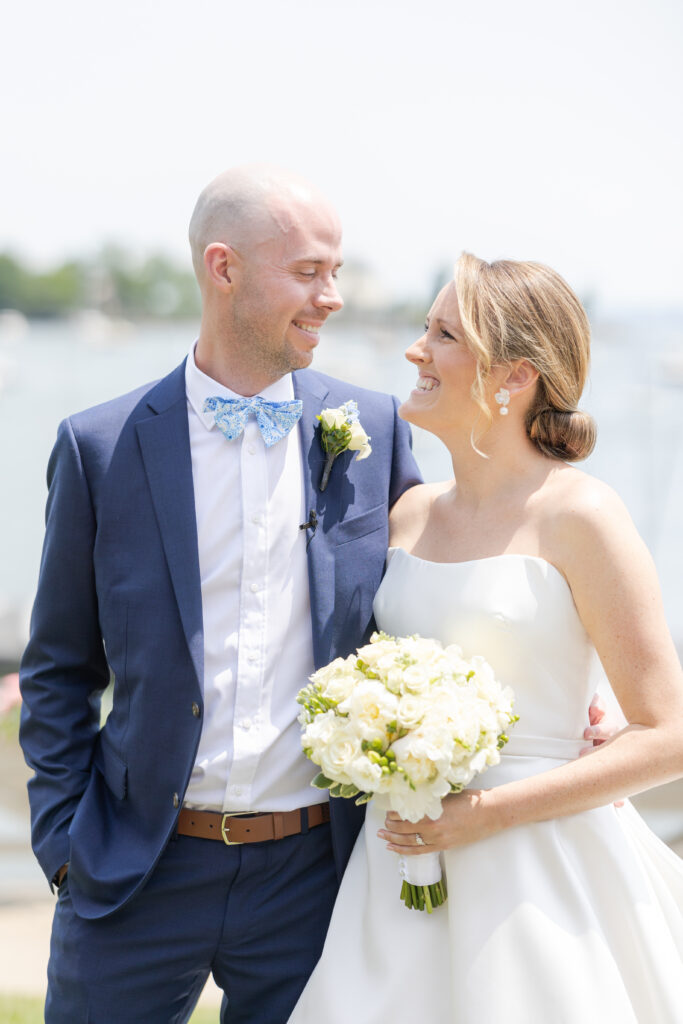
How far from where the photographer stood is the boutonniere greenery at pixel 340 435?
9.71 feet

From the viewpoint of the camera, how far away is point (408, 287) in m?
16.8

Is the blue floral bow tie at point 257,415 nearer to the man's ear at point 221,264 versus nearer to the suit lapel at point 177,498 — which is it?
the suit lapel at point 177,498

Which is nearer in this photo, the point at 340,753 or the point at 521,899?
the point at 340,753

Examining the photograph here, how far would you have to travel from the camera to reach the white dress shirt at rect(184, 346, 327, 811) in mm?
2811

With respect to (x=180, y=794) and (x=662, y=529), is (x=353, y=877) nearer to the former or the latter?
(x=180, y=794)

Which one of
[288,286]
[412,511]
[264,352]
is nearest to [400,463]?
[412,511]

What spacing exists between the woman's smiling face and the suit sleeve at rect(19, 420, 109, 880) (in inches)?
39.3

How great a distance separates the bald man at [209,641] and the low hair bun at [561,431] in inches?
20.3

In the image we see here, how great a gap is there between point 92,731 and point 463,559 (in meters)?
1.24

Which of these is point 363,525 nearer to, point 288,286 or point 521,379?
point 521,379

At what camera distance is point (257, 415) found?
297 centimetres

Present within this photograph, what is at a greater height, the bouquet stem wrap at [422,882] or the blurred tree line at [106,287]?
the blurred tree line at [106,287]

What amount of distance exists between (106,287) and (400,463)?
3361cm

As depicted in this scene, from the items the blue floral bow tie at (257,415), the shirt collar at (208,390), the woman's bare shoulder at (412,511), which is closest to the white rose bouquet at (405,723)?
the woman's bare shoulder at (412,511)
